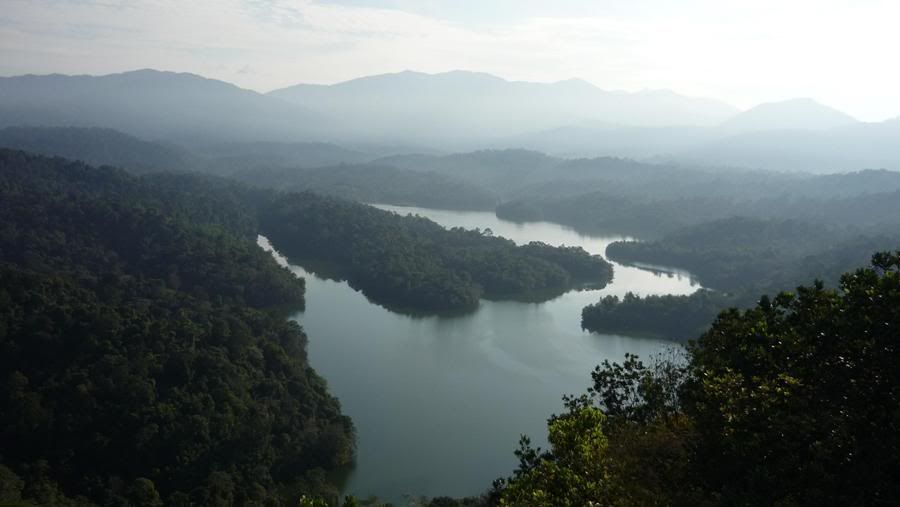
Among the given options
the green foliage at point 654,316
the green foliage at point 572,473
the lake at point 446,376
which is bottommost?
the lake at point 446,376

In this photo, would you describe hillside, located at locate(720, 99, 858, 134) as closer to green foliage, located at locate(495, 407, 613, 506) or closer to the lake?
the lake

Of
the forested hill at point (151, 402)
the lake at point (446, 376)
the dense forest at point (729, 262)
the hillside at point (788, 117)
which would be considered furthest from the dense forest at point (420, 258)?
the hillside at point (788, 117)

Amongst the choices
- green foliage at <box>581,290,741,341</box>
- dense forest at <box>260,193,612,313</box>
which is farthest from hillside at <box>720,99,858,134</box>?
green foliage at <box>581,290,741,341</box>

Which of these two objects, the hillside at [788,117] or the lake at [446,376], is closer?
the lake at [446,376]

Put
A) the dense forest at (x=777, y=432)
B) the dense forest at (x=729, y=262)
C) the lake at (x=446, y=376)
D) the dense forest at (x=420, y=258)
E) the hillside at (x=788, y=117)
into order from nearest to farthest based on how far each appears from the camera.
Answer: the dense forest at (x=777, y=432) < the lake at (x=446, y=376) < the dense forest at (x=729, y=262) < the dense forest at (x=420, y=258) < the hillside at (x=788, y=117)

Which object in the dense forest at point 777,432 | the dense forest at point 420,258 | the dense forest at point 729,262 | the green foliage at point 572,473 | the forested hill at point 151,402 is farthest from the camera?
the dense forest at point 420,258

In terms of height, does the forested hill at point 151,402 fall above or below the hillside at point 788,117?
below

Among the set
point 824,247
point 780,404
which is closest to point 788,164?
point 824,247

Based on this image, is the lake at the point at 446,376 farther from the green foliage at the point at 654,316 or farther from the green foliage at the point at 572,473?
the green foliage at the point at 572,473
